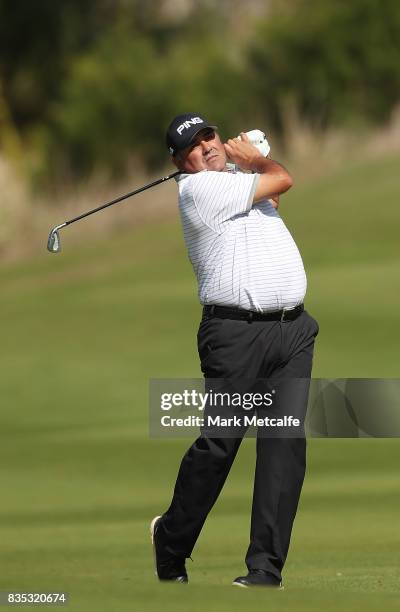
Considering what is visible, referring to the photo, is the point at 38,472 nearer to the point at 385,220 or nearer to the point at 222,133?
the point at 385,220

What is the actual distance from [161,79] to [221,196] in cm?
3589

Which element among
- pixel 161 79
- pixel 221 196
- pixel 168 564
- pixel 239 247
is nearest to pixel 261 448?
pixel 168 564

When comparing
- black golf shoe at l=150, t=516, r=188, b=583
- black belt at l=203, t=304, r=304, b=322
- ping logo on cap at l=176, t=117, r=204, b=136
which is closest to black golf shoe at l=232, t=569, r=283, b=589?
Result: black golf shoe at l=150, t=516, r=188, b=583

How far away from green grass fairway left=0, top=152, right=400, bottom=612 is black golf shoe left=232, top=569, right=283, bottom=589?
7cm

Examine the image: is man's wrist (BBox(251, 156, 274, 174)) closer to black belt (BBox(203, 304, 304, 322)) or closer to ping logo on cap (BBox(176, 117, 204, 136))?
ping logo on cap (BBox(176, 117, 204, 136))

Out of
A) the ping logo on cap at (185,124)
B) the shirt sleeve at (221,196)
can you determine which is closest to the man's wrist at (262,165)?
the shirt sleeve at (221,196)

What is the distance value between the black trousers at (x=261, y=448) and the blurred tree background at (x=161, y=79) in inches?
1003

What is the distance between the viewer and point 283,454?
6.59m

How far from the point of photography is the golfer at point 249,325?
21.4 feet

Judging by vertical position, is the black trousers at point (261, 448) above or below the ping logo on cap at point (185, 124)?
below

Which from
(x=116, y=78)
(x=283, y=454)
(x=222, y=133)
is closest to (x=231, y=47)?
(x=116, y=78)

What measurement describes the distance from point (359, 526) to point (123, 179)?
2898 centimetres

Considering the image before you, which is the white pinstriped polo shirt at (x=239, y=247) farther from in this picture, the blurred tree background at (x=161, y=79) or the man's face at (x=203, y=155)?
the blurred tree background at (x=161, y=79)

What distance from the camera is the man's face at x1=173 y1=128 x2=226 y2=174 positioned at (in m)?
6.82
